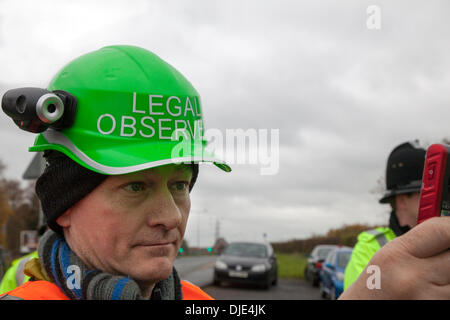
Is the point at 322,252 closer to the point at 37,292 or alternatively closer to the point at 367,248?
the point at 367,248

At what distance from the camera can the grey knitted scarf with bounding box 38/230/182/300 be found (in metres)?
1.51

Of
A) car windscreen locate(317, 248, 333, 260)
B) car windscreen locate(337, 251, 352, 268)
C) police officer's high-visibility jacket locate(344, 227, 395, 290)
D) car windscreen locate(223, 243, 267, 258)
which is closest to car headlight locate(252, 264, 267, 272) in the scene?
car windscreen locate(223, 243, 267, 258)

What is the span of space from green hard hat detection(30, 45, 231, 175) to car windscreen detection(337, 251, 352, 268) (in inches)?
472

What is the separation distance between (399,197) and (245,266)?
13006mm

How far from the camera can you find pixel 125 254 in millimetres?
1575

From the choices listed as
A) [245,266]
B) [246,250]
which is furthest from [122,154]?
[246,250]

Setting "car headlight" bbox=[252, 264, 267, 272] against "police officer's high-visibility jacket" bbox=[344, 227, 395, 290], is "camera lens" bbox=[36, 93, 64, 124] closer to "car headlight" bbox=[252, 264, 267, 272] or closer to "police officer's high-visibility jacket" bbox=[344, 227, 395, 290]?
"police officer's high-visibility jacket" bbox=[344, 227, 395, 290]

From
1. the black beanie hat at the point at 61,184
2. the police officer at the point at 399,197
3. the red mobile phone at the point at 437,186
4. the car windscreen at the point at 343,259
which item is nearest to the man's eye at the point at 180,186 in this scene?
the black beanie hat at the point at 61,184

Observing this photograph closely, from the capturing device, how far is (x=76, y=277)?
1.59 metres

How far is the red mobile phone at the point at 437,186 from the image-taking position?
112 centimetres

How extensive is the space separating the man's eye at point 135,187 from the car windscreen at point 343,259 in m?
12.1
